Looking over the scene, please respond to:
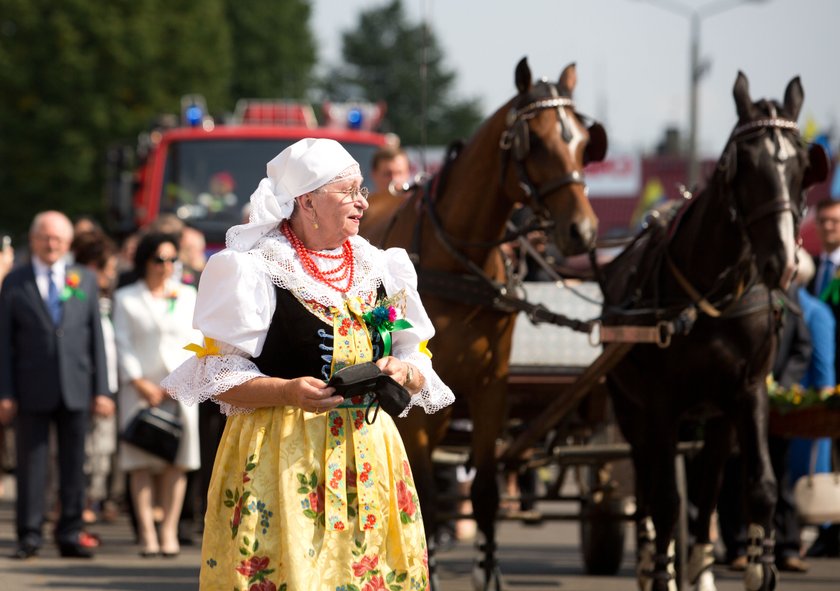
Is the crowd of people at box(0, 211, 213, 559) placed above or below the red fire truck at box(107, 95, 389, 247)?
below

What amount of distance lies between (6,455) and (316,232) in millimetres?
10693

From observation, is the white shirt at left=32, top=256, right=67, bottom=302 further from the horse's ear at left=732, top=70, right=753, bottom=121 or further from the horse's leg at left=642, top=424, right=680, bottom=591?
the horse's ear at left=732, top=70, right=753, bottom=121

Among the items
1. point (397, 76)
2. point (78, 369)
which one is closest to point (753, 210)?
point (78, 369)

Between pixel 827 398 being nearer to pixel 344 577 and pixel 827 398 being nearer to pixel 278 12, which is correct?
pixel 344 577

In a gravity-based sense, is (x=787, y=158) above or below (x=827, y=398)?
above

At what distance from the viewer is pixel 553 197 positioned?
305 inches

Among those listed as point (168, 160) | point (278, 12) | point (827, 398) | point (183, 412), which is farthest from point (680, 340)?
point (278, 12)

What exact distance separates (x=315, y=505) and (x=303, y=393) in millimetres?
357

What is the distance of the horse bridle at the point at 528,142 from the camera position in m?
7.77

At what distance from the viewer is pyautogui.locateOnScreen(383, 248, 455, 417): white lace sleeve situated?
5547 mm

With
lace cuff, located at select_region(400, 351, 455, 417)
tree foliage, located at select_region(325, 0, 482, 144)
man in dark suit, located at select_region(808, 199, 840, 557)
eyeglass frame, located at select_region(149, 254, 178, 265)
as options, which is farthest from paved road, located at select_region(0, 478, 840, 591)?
tree foliage, located at select_region(325, 0, 482, 144)

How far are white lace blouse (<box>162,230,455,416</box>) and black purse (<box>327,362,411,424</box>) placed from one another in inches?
3.8

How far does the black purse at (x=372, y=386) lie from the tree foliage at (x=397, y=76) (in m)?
84.8

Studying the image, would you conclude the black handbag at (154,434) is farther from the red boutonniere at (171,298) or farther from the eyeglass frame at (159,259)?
the eyeglass frame at (159,259)
